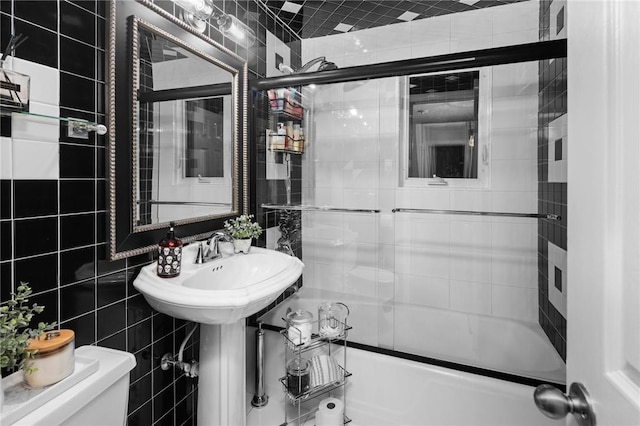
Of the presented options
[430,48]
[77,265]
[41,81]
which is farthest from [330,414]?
[430,48]

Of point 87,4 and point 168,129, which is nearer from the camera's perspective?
point 87,4

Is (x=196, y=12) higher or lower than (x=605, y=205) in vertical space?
higher

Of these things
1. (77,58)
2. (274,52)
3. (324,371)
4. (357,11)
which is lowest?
(324,371)

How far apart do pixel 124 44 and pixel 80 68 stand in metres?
0.21

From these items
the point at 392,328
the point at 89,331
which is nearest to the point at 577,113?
the point at 89,331

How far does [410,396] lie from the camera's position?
6.00 feet

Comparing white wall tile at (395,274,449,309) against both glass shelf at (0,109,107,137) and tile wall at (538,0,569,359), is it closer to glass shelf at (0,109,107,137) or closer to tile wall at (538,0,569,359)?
tile wall at (538,0,569,359)

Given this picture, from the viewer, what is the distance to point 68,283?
109cm

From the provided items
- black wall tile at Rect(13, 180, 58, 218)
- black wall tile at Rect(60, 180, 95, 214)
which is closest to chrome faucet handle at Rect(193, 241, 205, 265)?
black wall tile at Rect(60, 180, 95, 214)

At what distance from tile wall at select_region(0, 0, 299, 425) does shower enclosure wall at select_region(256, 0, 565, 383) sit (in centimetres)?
109

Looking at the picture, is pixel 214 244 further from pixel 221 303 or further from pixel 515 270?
pixel 515 270

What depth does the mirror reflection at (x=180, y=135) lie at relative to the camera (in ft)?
4.44

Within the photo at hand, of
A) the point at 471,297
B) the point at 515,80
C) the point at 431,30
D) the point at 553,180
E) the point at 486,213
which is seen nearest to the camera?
the point at 553,180

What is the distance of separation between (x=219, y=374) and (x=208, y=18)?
1.56 m
